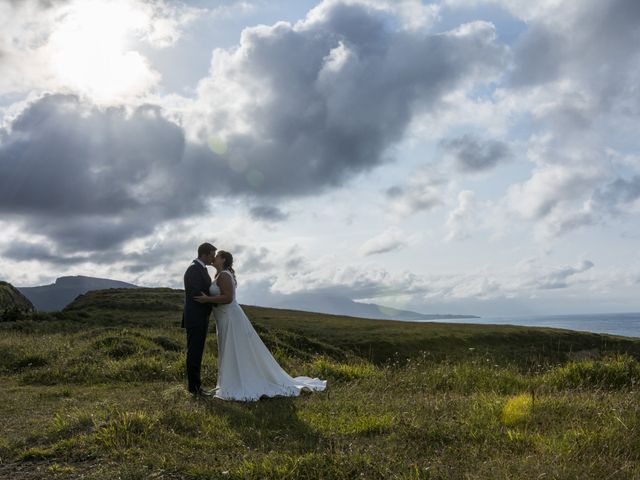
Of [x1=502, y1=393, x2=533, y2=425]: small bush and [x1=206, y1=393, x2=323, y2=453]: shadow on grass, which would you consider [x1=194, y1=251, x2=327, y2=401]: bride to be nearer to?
[x1=206, y1=393, x2=323, y2=453]: shadow on grass

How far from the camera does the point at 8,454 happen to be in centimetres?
848

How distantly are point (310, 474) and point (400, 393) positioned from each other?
18.3ft

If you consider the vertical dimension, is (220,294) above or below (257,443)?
above

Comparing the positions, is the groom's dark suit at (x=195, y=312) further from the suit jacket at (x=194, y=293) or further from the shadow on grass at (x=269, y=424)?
the shadow on grass at (x=269, y=424)

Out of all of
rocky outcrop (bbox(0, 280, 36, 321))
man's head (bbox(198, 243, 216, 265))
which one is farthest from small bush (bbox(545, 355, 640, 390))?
rocky outcrop (bbox(0, 280, 36, 321))

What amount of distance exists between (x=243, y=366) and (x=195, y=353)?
1.21m

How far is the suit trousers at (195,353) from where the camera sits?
12867mm

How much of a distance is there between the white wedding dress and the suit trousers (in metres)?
0.53

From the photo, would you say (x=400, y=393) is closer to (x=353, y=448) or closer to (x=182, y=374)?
(x=353, y=448)

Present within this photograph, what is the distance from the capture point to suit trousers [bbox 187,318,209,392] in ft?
42.2

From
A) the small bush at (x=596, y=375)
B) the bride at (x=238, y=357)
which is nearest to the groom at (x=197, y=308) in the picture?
→ the bride at (x=238, y=357)

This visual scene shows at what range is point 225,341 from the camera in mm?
13469

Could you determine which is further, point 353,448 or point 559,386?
point 559,386

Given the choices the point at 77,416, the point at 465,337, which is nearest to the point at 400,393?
the point at 77,416
